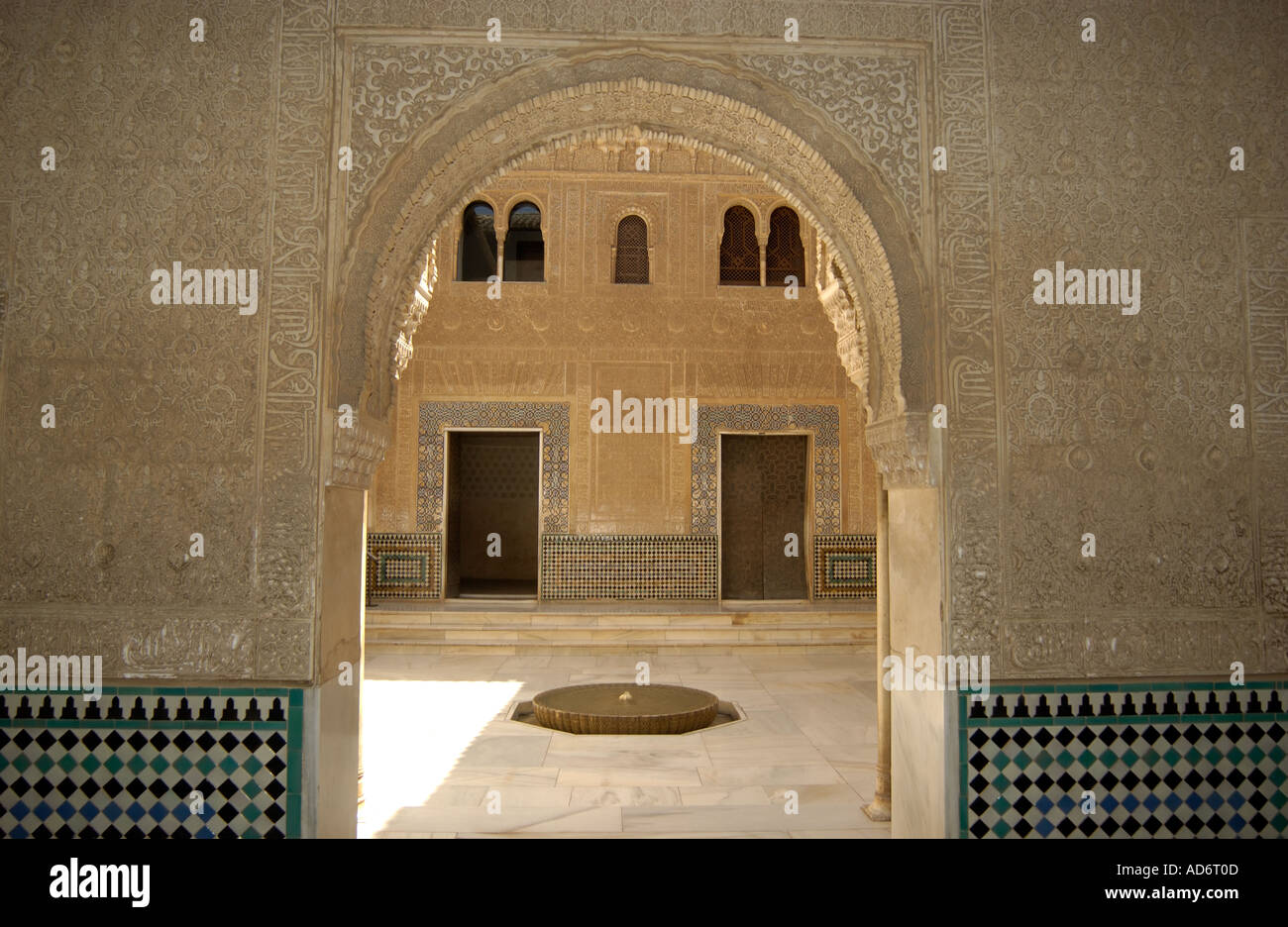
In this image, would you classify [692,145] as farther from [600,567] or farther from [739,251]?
[739,251]

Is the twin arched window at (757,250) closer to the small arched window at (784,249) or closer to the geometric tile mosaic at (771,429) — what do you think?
the small arched window at (784,249)

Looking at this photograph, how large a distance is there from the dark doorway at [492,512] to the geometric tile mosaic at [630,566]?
0.98 metres

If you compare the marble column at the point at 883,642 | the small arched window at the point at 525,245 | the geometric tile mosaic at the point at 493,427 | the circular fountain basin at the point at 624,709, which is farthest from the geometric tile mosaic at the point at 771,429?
the marble column at the point at 883,642

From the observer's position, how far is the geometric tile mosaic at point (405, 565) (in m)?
8.42

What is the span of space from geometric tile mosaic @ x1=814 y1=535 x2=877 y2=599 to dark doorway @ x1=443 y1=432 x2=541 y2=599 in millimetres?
3109

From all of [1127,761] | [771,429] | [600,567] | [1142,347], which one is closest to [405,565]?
[600,567]

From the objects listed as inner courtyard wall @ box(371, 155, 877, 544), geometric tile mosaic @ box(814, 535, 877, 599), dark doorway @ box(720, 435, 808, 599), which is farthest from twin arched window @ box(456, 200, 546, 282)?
geometric tile mosaic @ box(814, 535, 877, 599)

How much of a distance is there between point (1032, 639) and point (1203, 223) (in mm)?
1416

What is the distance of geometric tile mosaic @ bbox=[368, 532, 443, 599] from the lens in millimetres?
8422
